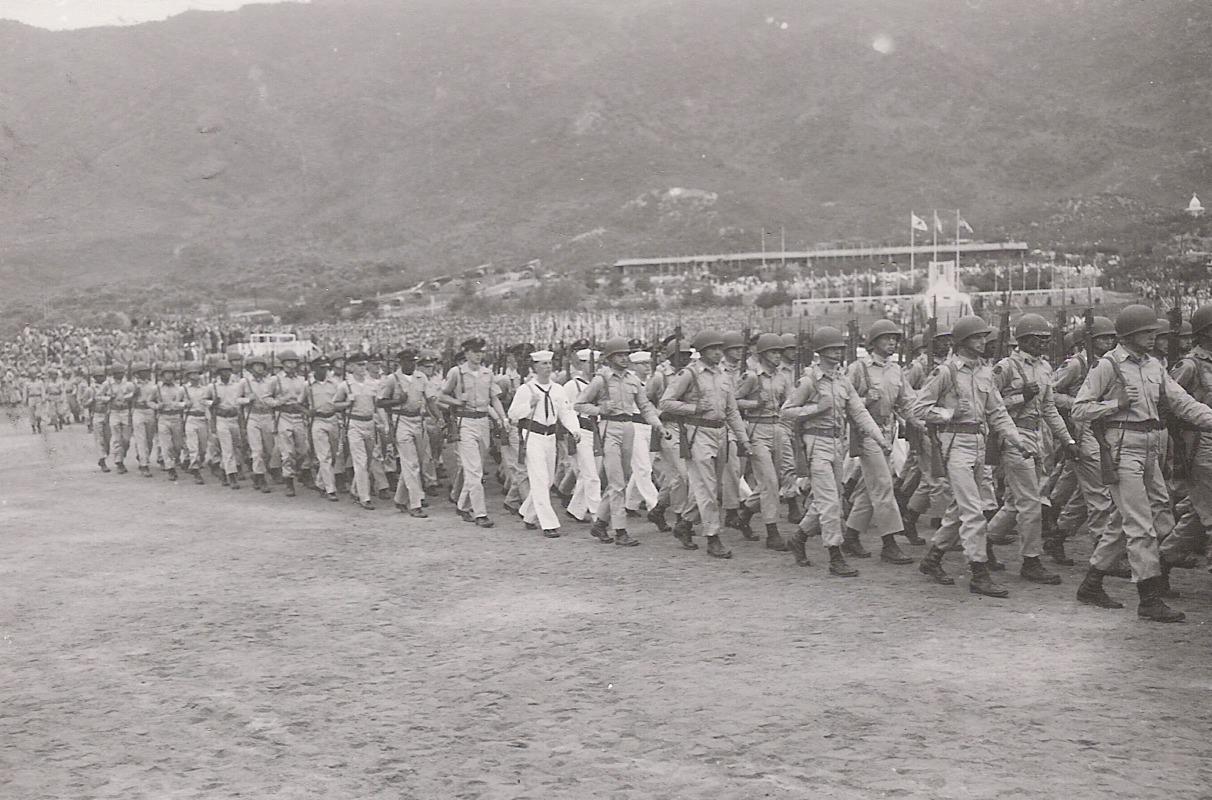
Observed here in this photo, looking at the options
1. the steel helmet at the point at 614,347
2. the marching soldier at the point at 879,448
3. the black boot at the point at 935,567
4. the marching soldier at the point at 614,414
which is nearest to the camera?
the black boot at the point at 935,567

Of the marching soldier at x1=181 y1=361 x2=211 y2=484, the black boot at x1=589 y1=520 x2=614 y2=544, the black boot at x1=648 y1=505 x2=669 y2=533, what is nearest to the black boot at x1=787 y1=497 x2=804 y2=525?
the black boot at x1=648 y1=505 x2=669 y2=533

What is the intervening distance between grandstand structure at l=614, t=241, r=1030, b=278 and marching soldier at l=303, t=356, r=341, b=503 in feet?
193

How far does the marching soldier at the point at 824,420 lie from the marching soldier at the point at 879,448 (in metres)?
0.18

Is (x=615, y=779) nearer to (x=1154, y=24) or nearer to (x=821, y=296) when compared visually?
(x=821, y=296)

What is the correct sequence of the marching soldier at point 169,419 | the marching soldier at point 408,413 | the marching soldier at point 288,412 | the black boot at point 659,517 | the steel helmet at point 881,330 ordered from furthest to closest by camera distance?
the marching soldier at point 169,419
the marching soldier at point 288,412
the marching soldier at point 408,413
the black boot at point 659,517
the steel helmet at point 881,330

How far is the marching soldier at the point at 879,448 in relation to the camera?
30.5 ft

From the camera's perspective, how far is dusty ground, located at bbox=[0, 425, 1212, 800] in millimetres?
5027

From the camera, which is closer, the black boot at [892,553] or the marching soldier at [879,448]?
the marching soldier at [879,448]

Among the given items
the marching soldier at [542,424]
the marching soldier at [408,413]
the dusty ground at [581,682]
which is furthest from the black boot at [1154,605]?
the marching soldier at [408,413]

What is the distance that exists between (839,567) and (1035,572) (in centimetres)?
147

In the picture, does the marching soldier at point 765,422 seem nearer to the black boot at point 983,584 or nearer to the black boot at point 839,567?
the black boot at point 839,567

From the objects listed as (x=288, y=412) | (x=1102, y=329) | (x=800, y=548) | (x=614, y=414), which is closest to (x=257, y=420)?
(x=288, y=412)

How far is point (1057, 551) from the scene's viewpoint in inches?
364

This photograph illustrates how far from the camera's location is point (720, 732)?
18.2 feet
